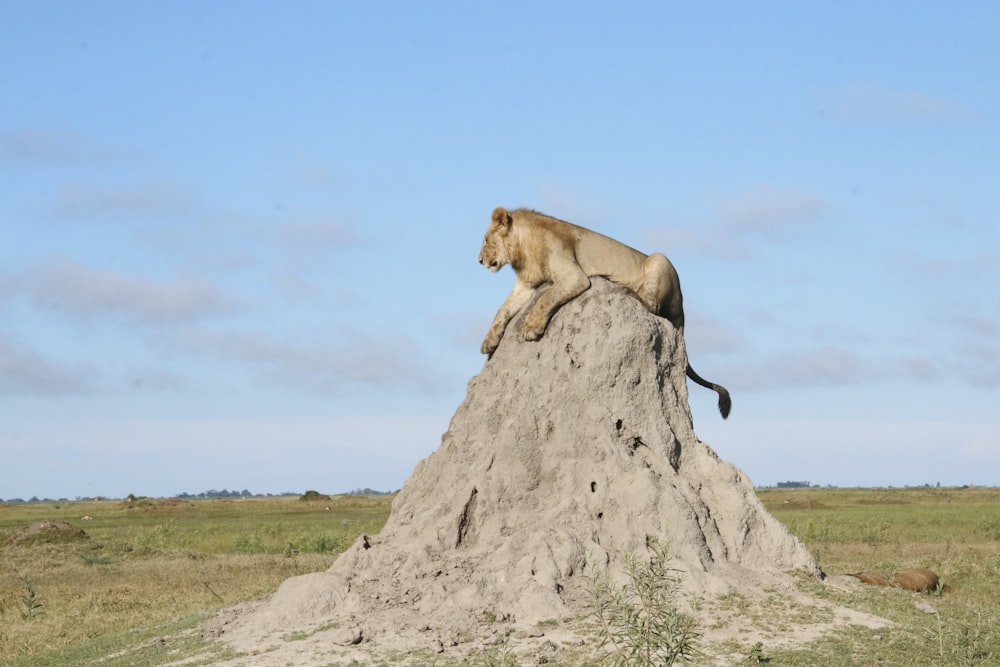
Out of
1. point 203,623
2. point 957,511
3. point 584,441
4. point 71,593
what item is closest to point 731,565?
point 584,441

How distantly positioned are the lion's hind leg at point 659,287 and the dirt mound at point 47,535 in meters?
18.2

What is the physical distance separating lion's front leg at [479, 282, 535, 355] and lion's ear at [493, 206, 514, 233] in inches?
24.2

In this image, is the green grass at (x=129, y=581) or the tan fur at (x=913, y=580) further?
the tan fur at (x=913, y=580)

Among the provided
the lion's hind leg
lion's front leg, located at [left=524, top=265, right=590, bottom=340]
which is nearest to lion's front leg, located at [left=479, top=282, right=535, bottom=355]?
lion's front leg, located at [left=524, top=265, right=590, bottom=340]

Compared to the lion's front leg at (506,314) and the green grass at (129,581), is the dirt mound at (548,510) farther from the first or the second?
the green grass at (129,581)

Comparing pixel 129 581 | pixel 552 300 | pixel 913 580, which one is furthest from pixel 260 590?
pixel 913 580

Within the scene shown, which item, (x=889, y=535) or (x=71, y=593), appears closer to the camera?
(x=71, y=593)

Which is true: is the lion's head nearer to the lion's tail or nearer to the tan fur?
the lion's tail

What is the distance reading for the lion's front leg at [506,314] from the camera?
1182 centimetres

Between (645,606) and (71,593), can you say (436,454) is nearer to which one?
(645,606)

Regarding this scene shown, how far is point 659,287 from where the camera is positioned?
11688 millimetres

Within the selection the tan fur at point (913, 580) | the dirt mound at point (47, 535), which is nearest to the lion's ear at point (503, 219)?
the tan fur at point (913, 580)

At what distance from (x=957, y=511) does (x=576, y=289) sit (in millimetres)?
31744

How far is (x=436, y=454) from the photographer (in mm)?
11648
